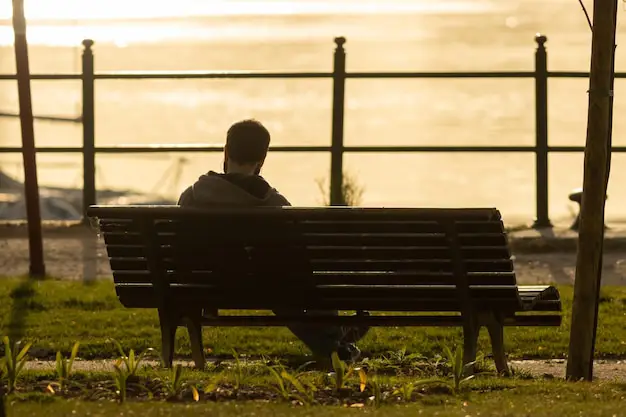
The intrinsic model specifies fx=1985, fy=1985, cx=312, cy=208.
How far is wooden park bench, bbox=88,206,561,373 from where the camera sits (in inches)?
301

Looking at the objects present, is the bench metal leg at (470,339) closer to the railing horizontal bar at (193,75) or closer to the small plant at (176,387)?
the small plant at (176,387)

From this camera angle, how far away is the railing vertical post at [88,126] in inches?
595

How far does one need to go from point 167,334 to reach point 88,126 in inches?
289

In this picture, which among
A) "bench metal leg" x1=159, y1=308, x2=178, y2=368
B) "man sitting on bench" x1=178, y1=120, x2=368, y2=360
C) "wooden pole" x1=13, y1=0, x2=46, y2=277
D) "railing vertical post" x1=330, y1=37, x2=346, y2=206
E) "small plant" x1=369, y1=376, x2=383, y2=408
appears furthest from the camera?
"railing vertical post" x1=330, y1=37, x2=346, y2=206

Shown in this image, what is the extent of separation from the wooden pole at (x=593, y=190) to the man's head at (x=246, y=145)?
133 centimetres

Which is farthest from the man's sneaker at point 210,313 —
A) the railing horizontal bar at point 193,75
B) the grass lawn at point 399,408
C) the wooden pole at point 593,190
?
the railing horizontal bar at point 193,75

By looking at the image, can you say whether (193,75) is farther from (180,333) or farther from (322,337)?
(322,337)

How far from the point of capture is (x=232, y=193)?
26.2 feet

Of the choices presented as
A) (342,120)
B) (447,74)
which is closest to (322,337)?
(342,120)

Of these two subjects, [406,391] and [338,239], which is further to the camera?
[338,239]

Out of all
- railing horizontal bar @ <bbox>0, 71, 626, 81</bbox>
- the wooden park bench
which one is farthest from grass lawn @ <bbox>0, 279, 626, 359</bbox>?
railing horizontal bar @ <bbox>0, 71, 626, 81</bbox>

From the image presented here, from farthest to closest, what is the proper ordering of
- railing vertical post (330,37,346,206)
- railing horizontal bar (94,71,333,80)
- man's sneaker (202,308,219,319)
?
railing horizontal bar (94,71,333,80) → railing vertical post (330,37,346,206) → man's sneaker (202,308,219,319)

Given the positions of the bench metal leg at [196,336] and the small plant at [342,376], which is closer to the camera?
the small plant at [342,376]

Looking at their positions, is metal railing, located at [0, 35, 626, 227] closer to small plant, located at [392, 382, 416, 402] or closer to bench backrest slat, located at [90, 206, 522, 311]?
bench backrest slat, located at [90, 206, 522, 311]
